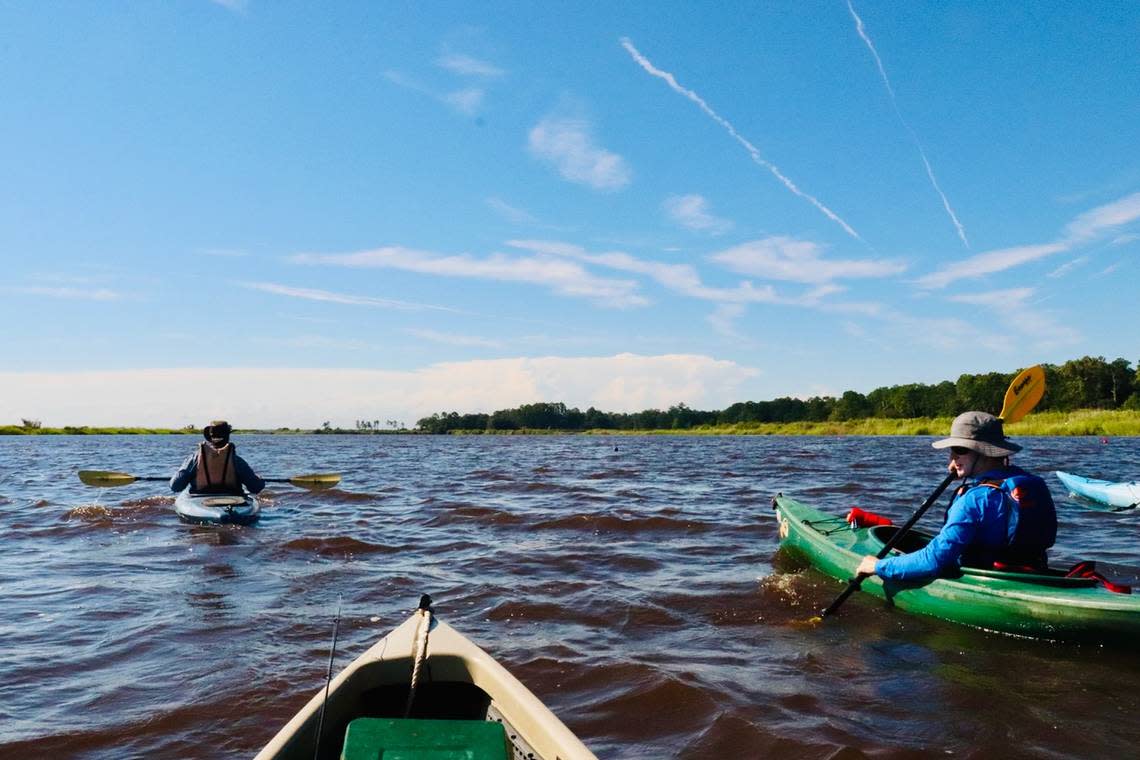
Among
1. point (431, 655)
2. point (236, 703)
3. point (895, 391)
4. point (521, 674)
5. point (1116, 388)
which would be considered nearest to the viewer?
point (431, 655)

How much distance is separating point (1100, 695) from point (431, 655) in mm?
4545

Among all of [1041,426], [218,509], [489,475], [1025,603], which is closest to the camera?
[1025,603]

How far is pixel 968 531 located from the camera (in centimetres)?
609

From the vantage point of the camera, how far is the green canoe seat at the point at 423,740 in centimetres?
302

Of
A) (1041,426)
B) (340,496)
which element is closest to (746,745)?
(340,496)

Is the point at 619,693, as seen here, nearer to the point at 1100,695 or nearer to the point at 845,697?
the point at 845,697

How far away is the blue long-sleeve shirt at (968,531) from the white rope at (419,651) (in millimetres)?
4287

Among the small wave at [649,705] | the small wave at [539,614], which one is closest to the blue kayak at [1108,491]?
the small wave at [539,614]

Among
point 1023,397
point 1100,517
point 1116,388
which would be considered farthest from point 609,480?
point 1116,388

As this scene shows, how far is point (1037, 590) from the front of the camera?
5.91m

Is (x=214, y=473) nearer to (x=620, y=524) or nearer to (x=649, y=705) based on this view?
(x=620, y=524)

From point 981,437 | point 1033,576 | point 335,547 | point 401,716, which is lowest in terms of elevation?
point 335,547

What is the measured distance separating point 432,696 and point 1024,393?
8.21 metres

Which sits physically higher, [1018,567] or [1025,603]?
[1018,567]
